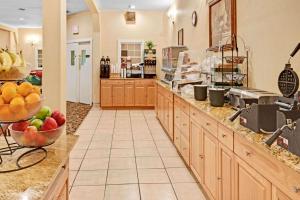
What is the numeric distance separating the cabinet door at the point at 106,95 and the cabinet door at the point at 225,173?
22.5 feet

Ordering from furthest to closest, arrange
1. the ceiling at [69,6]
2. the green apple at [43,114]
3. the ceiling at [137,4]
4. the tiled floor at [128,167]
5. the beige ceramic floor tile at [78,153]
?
the ceiling at [69,6], the ceiling at [137,4], the beige ceramic floor tile at [78,153], the tiled floor at [128,167], the green apple at [43,114]

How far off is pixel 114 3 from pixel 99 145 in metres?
4.86

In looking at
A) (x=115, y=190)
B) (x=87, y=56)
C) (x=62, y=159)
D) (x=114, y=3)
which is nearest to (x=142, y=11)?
(x=114, y=3)

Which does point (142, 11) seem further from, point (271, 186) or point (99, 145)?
point (271, 186)

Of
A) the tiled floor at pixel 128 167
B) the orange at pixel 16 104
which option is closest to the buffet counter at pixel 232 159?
the tiled floor at pixel 128 167

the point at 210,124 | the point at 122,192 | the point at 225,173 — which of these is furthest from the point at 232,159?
the point at 122,192

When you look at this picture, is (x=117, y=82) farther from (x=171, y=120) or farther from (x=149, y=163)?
(x=149, y=163)

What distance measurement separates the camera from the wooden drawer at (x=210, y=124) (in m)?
2.52

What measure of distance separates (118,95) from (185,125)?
17.5 ft

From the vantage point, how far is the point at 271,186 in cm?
151

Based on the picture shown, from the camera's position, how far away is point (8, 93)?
4.46ft

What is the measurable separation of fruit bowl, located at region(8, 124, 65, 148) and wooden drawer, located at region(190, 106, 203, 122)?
5.98ft

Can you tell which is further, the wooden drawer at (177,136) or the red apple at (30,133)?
the wooden drawer at (177,136)

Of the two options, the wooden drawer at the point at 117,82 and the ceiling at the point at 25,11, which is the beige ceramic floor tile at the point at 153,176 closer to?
the wooden drawer at the point at 117,82
